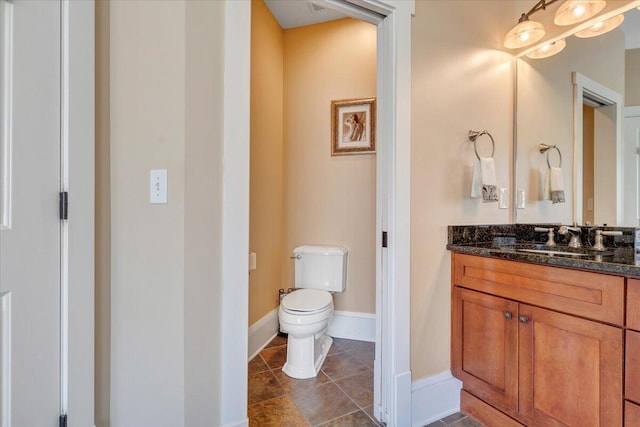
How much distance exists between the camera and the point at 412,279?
5.01ft

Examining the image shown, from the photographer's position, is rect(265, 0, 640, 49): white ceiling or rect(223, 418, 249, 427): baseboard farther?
rect(265, 0, 640, 49): white ceiling

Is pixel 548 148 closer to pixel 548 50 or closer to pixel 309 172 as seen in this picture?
pixel 548 50

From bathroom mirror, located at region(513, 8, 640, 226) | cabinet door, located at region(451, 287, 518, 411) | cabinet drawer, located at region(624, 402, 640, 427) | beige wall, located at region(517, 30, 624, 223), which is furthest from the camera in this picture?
beige wall, located at region(517, 30, 624, 223)

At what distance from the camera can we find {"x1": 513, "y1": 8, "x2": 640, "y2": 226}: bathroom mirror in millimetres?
1482

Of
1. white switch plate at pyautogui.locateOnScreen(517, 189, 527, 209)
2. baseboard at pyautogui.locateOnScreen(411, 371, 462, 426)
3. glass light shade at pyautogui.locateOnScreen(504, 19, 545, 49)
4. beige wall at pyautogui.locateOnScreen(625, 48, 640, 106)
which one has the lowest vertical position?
baseboard at pyautogui.locateOnScreen(411, 371, 462, 426)

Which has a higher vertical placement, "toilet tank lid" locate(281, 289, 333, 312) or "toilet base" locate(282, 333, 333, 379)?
"toilet tank lid" locate(281, 289, 333, 312)

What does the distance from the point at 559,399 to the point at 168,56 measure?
1.99 meters

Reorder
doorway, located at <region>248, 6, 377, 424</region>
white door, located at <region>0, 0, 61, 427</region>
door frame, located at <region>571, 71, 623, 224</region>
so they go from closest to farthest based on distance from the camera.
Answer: white door, located at <region>0, 0, 61, 427</region>, door frame, located at <region>571, 71, 623, 224</region>, doorway, located at <region>248, 6, 377, 424</region>

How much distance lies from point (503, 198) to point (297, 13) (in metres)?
2.12

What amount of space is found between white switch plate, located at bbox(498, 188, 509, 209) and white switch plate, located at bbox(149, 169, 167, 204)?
181cm

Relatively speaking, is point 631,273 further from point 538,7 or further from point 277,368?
point 277,368

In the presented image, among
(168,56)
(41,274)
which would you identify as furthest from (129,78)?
(41,274)

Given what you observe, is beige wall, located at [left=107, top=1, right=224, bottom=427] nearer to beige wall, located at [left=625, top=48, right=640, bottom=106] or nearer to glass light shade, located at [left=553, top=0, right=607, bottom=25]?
glass light shade, located at [left=553, top=0, right=607, bottom=25]

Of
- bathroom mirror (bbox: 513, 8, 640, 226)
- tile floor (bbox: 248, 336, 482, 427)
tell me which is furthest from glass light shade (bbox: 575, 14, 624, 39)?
tile floor (bbox: 248, 336, 482, 427)
